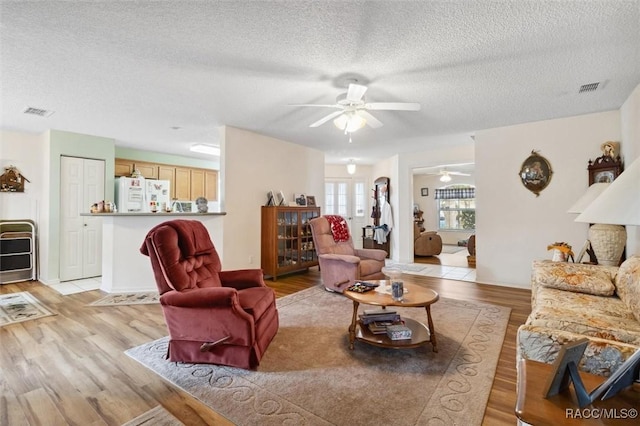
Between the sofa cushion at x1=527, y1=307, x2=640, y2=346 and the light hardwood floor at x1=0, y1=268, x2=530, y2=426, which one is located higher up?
the sofa cushion at x1=527, y1=307, x2=640, y2=346

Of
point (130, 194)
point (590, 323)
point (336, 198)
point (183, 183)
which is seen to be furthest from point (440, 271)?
point (130, 194)

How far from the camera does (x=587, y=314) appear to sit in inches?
75.0

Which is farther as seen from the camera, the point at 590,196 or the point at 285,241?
the point at 285,241

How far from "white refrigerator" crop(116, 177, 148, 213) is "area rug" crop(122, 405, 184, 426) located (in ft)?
14.7

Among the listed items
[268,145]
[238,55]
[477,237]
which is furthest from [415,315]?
[268,145]

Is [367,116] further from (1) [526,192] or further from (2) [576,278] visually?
(1) [526,192]

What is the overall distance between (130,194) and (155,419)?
487cm

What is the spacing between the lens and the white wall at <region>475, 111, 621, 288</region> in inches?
156

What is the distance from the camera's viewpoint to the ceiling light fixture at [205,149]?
5.83 metres

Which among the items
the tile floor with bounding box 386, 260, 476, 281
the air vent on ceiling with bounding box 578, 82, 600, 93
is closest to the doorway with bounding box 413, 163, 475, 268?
the tile floor with bounding box 386, 260, 476, 281

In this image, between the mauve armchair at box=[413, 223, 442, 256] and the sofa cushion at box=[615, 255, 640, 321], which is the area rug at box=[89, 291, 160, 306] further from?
the mauve armchair at box=[413, 223, 442, 256]

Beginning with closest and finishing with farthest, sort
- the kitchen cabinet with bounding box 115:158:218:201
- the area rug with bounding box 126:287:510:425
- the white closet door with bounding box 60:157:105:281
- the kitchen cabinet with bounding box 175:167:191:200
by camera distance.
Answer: the area rug with bounding box 126:287:510:425 → the white closet door with bounding box 60:157:105:281 → the kitchen cabinet with bounding box 115:158:218:201 → the kitchen cabinet with bounding box 175:167:191:200

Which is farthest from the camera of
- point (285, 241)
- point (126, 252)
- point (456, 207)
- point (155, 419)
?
point (456, 207)

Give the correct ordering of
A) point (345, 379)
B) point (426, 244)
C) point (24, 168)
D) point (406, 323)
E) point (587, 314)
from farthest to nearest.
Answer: point (426, 244) < point (24, 168) < point (406, 323) < point (345, 379) < point (587, 314)
